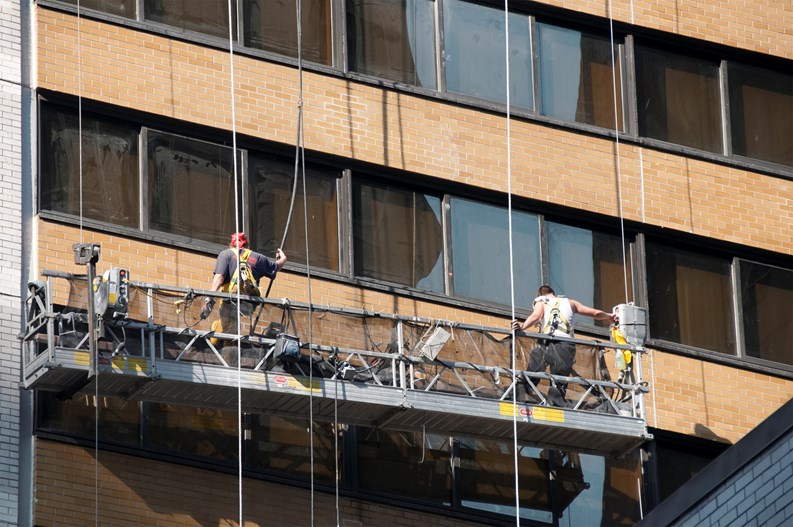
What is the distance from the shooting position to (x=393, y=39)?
2772cm

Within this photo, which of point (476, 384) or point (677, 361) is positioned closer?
point (476, 384)

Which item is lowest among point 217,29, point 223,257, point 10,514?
point 10,514

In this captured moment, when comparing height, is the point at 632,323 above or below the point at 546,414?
above

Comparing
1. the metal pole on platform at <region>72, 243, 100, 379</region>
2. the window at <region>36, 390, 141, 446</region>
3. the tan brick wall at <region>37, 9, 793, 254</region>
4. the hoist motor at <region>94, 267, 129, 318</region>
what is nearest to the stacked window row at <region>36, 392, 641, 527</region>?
the window at <region>36, 390, 141, 446</region>

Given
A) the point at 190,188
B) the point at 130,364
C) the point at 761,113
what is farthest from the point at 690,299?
the point at 130,364

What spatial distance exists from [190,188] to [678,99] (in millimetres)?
7263

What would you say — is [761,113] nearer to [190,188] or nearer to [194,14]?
[194,14]

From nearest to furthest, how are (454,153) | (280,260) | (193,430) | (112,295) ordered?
(112,295) < (280,260) < (193,430) < (454,153)

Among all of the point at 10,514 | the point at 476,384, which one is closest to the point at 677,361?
the point at 476,384

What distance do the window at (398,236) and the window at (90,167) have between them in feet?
9.55

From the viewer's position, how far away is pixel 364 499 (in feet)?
83.9

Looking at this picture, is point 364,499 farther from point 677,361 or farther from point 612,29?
point 612,29

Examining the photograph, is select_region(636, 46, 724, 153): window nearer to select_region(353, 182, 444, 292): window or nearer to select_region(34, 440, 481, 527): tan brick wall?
select_region(353, 182, 444, 292): window

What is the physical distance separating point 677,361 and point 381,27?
567 centimetres
